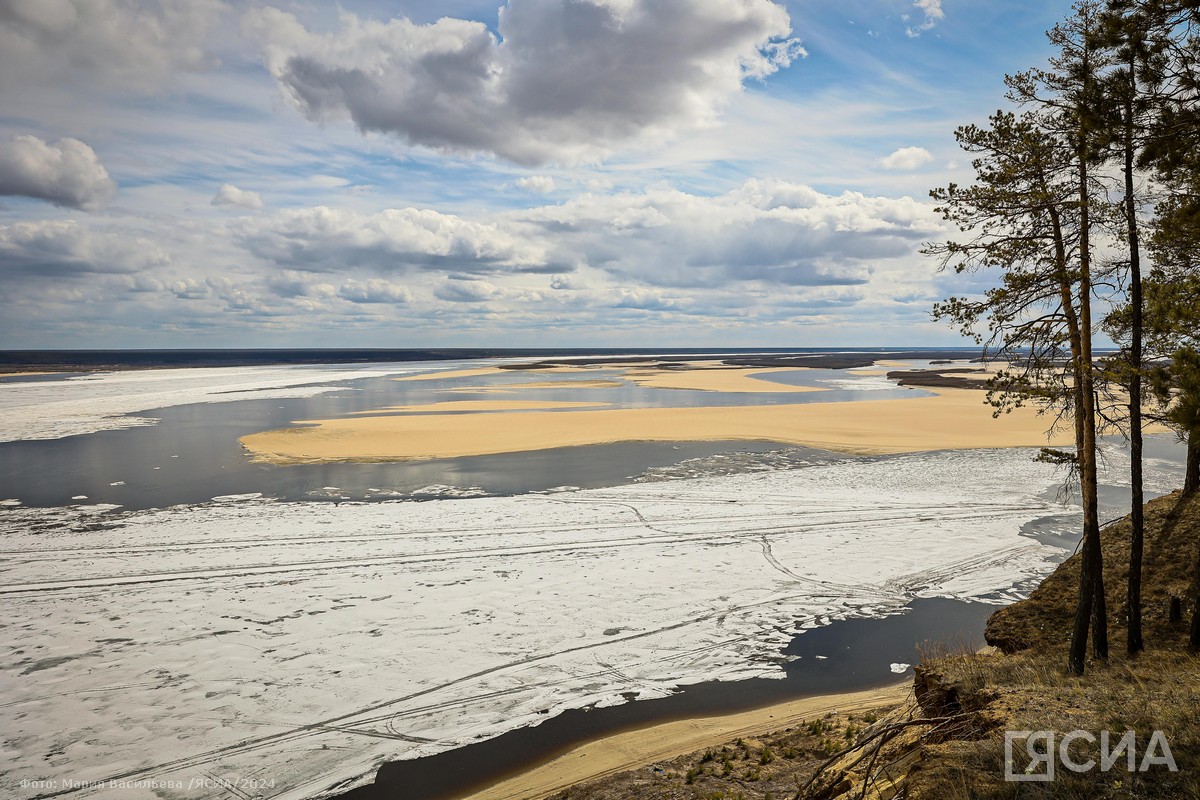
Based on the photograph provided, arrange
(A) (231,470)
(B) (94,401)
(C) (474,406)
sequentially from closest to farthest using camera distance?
(A) (231,470) → (C) (474,406) → (B) (94,401)

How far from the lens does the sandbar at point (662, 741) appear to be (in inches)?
359

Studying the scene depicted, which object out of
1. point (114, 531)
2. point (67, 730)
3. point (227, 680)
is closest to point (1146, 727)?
point (227, 680)

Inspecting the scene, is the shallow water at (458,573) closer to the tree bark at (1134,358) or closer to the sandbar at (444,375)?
the tree bark at (1134,358)

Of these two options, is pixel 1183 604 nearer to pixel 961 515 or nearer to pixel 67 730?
pixel 961 515

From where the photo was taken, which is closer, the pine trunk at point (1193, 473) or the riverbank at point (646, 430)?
the pine trunk at point (1193, 473)

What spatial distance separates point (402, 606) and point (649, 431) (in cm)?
2821

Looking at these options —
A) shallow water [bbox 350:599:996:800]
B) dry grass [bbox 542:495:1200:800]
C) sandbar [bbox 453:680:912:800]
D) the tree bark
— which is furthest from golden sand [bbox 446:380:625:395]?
the tree bark

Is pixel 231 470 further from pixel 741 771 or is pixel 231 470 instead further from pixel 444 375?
pixel 444 375

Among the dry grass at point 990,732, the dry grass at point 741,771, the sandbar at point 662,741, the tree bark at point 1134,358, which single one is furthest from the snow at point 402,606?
the tree bark at point 1134,358

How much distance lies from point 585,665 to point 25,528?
20456 mm

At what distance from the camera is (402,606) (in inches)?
587

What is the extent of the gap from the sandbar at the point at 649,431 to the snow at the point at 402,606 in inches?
425

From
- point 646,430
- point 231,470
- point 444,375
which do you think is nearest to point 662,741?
point 231,470

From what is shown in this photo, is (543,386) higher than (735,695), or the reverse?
(543,386)
